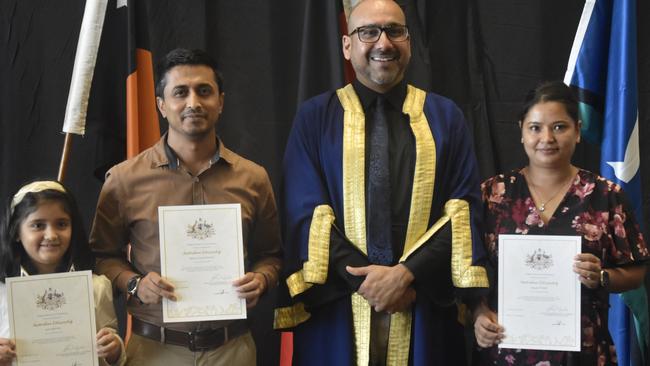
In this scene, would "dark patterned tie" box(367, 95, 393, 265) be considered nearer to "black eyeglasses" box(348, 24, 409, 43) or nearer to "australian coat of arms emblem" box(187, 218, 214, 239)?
"black eyeglasses" box(348, 24, 409, 43)

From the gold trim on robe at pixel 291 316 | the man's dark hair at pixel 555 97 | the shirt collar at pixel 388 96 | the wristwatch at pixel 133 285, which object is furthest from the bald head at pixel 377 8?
the wristwatch at pixel 133 285

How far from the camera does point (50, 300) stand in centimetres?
195

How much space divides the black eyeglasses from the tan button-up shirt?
593 millimetres

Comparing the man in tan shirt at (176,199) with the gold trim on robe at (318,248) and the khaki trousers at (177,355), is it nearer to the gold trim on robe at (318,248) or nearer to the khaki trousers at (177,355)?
the khaki trousers at (177,355)

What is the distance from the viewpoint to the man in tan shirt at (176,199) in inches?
87.6

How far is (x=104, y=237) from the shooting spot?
7.59 ft

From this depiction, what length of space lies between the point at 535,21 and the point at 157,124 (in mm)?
1928

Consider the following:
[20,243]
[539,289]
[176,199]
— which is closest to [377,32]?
[176,199]

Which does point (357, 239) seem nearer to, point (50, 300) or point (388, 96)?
point (388, 96)

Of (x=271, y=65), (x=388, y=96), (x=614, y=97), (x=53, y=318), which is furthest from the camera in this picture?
(x=271, y=65)

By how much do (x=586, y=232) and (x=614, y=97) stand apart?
1174 millimetres

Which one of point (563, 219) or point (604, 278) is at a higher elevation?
point (563, 219)

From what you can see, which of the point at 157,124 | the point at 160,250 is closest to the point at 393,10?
the point at 160,250

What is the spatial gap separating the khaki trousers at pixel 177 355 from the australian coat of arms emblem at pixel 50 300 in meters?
0.38
